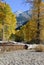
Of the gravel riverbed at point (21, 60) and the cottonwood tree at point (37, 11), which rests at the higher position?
the cottonwood tree at point (37, 11)

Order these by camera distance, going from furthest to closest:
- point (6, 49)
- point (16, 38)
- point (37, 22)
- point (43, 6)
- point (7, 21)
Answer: point (16, 38)
point (7, 21)
point (37, 22)
point (43, 6)
point (6, 49)

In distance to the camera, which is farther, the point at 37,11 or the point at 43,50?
the point at 37,11

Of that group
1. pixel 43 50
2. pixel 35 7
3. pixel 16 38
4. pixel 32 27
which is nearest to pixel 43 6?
pixel 35 7

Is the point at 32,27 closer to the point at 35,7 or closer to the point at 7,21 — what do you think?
the point at 35,7

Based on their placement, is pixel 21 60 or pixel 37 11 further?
pixel 37 11

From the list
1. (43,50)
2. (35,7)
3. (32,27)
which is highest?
(35,7)

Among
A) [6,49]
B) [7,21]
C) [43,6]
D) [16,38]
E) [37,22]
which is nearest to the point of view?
[6,49]

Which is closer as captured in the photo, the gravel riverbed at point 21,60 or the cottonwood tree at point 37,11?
the gravel riverbed at point 21,60

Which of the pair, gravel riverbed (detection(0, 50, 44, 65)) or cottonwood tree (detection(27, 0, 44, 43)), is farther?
cottonwood tree (detection(27, 0, 44, 43))

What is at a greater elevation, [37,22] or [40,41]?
[37,22]

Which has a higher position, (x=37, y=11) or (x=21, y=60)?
(x=37, y=11)

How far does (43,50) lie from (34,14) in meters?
8.40

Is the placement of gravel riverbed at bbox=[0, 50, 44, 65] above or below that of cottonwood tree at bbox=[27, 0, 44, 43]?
below

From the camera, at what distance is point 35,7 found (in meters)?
27.8
